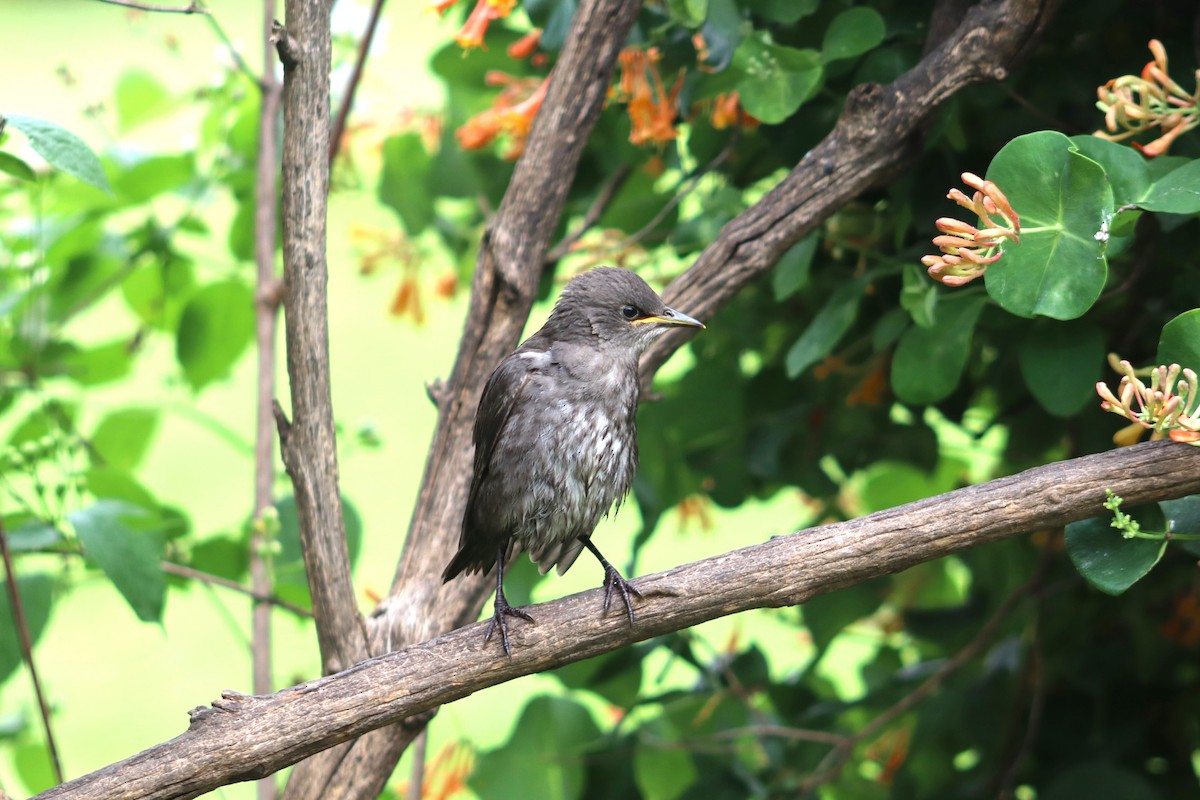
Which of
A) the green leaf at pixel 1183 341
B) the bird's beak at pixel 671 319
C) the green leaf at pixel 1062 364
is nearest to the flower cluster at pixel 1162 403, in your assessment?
the green leaf at pixel 1183 341

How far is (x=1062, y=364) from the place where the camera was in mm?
2365

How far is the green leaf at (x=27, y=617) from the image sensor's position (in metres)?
2.54

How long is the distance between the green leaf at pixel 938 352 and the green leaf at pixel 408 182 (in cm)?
160

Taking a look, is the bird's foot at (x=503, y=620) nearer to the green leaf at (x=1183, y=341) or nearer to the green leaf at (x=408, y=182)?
the green leaf at (x=1183, y=341)

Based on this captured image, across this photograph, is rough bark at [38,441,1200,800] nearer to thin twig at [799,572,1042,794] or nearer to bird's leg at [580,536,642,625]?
bird's leg at [580,536,642,625]

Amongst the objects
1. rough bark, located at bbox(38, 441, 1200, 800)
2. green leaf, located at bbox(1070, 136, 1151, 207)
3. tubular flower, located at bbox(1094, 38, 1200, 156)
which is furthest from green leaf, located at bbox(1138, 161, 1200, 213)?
rough bark, located at bbox(38, 441, 1200, 800)

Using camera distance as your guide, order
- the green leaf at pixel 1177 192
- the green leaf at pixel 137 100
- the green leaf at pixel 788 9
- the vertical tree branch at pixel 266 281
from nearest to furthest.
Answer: the green leaf at pixel 1177 192 → the green leaf at pixel 788 9 → the vertical tree branch at pixel 266 281 → the green leaf at pixel 137 100

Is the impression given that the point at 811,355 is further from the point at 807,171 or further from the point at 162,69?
the point at 162,69

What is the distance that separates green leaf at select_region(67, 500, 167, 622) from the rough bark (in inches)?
15.9

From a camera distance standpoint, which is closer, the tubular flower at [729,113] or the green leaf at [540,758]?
the tubular flower at [729,113]

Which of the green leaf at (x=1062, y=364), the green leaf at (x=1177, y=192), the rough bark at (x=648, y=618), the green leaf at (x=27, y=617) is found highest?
the green leaf at (x=1177, y=192)

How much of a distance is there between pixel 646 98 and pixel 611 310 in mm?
491

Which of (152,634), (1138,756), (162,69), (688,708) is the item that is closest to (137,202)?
(688,708)

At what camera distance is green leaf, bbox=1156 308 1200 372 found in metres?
1.89
